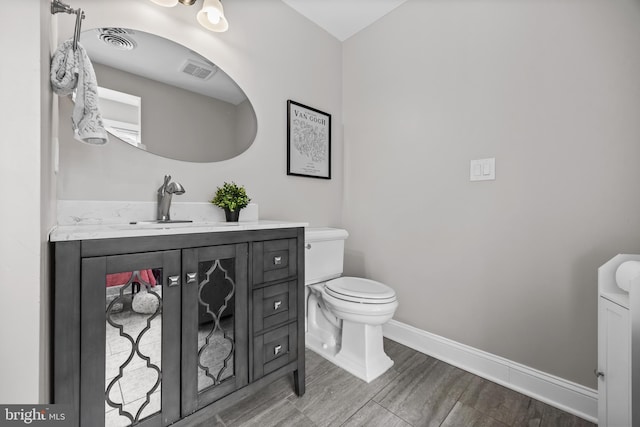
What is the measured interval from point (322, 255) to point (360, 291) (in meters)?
0.38

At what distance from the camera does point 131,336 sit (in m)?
0.89

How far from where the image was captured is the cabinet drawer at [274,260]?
1.19 meters

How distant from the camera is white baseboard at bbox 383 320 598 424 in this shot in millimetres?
1254

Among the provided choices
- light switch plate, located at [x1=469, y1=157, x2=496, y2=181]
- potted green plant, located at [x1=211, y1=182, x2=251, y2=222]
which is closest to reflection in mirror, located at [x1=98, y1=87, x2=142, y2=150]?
potted green plant, located at [x1=211, y1=182, x2=251, y2=222]

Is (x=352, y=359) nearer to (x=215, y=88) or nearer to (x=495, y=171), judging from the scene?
(x=495, y=171)

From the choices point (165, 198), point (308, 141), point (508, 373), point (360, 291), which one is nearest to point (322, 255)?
A: point (360, 291)

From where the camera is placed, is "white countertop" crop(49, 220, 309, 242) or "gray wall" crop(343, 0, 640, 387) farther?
"gray wall" crop(343, 0, 640, 387)

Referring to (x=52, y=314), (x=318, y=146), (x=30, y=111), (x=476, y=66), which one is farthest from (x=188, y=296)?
(x=476, y=66)

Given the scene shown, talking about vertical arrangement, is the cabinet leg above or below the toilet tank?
below

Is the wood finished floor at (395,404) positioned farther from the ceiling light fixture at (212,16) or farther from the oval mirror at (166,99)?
the ceiling light fixture at (212,16)

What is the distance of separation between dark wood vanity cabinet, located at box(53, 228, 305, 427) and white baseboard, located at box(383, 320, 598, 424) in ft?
3.26

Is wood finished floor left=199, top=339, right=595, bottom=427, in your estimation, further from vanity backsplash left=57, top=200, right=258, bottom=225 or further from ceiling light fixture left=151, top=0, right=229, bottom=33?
ceiling light fixture left=151, top=0, right=229, bottom=33

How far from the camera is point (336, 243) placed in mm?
1916

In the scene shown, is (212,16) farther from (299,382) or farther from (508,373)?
(508,373)
